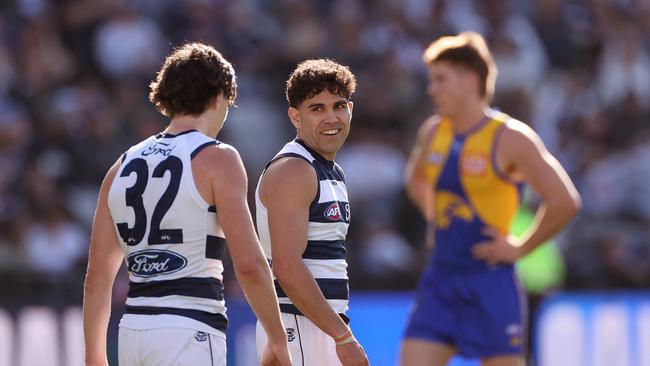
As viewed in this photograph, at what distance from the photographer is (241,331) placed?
1009 centimetres

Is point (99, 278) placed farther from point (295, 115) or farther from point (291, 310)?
point (295, 115)

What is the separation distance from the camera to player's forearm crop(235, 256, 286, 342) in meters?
4.88

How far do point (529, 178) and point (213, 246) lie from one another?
9.00 ft

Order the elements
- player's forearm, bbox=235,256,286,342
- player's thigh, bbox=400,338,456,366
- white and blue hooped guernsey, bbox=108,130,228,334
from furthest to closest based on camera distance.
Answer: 1. player's thigh, bbox=400,338,456,366
2. white and blue hooped guernsey, bbox=108,130,228,334
3. player's forearm, bbox=235,256,286,342

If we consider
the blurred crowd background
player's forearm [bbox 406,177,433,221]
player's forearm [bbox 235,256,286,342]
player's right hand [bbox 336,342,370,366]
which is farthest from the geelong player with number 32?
the blurred crowd background

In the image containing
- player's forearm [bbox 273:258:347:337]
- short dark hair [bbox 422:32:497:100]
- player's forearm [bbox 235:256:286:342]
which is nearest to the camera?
player's forearm [bbox 235:256:286:342]

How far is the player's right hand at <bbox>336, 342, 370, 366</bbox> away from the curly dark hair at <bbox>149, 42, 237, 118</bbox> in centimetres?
125

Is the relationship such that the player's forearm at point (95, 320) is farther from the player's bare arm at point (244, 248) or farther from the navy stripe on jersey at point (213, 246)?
the player's bare arm at point (244, 248)

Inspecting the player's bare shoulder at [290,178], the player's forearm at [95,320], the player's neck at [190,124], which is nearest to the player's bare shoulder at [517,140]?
the player's bare shoulder at [290,178]

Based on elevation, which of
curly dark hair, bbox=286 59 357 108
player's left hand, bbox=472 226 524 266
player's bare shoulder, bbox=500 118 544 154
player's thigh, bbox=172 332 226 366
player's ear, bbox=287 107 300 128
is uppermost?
player's bare shoulder, bbox=500 118 544 154

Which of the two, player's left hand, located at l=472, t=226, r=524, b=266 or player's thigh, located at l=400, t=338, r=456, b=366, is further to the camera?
player's left hand, located at l=472, t=226, r=524, b=266

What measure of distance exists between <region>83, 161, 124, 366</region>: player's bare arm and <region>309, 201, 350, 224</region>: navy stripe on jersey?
91cm

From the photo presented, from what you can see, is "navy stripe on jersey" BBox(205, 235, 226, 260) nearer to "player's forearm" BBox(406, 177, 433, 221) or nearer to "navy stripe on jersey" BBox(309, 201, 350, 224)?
"navy stripe on jersey" BBox(309, 201, 350, 224)

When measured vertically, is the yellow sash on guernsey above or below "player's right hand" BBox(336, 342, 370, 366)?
above
